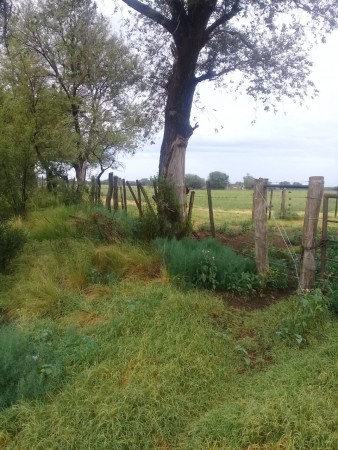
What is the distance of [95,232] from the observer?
920cm

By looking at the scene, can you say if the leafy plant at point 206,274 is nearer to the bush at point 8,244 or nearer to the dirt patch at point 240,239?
the dirt patch at point 240,239

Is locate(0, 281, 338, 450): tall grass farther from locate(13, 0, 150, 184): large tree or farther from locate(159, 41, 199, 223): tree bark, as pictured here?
locate(13, 0, 150, 184): large tree

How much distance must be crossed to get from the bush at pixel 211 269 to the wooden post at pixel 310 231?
95cm

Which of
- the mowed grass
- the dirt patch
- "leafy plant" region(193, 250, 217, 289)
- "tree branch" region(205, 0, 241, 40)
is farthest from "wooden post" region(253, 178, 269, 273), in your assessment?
"tree branch" region(205, 0, 241, 40)

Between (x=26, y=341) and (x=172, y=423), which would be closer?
(x=172, y=423)

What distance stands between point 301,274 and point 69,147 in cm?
1512

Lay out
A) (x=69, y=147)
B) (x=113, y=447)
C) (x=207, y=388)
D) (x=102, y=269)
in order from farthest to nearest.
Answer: (x=69, y=147)
(x=102, y=269)
(x=207, y=388)
(x=113, y=447)

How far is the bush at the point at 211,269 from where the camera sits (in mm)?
6836

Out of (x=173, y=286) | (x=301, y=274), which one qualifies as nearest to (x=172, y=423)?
(x=173, y=286)

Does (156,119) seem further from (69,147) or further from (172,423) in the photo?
(172,423)

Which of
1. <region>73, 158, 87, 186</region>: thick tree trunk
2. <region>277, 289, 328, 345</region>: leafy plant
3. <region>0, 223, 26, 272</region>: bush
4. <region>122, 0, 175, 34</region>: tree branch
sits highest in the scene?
<region>122, 0, 175, 34</region>: tree branch

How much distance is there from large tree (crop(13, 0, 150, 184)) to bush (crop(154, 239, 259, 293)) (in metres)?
10.9

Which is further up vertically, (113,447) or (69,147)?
(69,147)

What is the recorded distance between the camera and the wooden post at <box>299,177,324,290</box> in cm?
598
